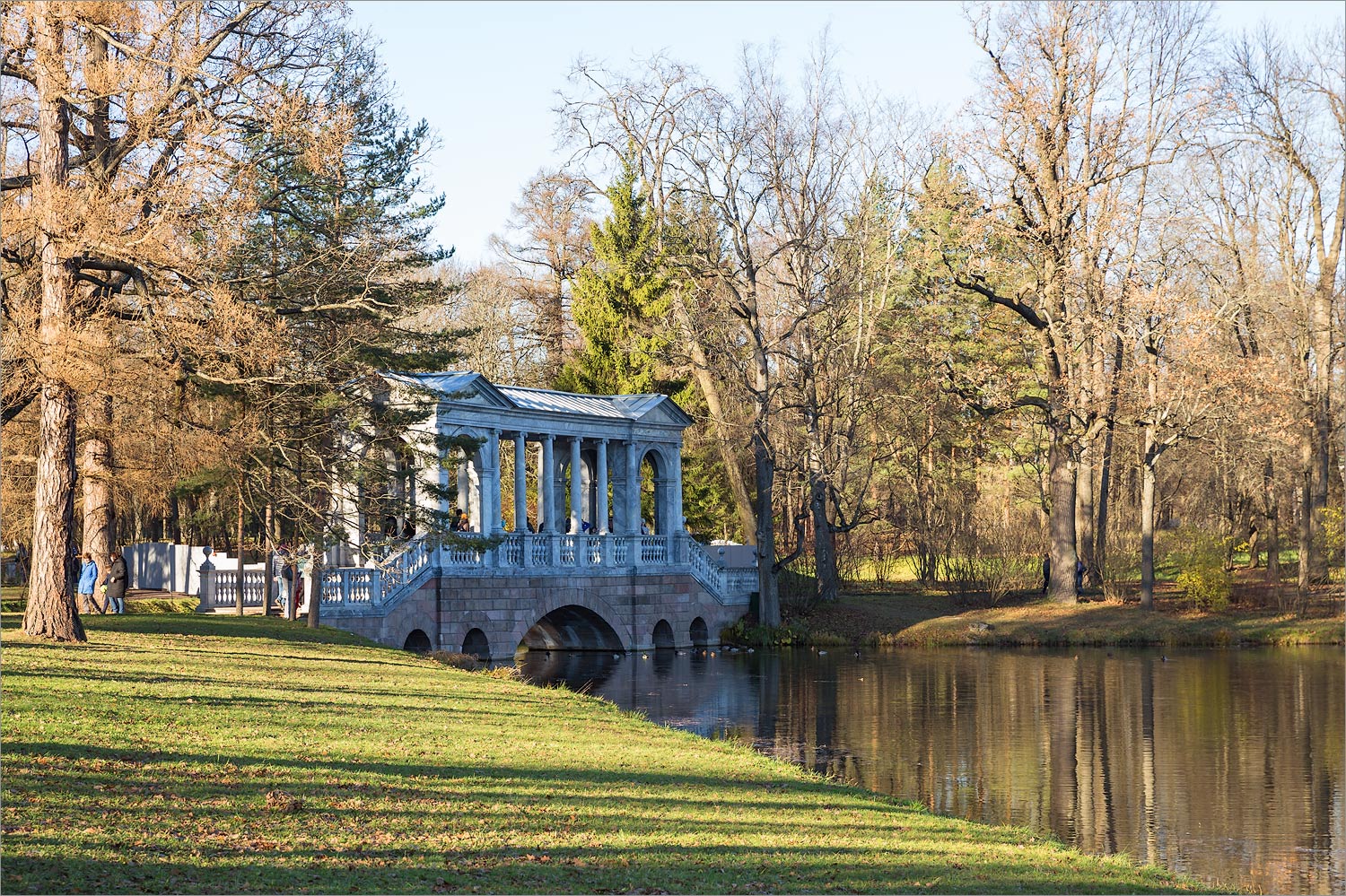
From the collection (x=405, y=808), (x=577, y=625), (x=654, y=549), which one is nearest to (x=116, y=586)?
(x=577, y=625)

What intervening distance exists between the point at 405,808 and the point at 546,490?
28593mm

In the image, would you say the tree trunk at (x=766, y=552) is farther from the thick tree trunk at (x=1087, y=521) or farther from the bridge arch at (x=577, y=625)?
the thick tree trunk at (x=1087, y=521)

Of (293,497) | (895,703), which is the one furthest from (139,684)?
(895,703)

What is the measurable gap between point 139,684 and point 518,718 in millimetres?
4627

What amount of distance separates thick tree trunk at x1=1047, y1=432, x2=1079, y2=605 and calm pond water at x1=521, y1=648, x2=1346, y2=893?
4.35m

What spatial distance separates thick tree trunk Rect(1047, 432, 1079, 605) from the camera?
134 ft

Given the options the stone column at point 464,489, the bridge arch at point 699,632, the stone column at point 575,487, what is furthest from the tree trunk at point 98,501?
the bridge arch at point 699,632

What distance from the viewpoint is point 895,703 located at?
2727cm

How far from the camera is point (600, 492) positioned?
4166cm

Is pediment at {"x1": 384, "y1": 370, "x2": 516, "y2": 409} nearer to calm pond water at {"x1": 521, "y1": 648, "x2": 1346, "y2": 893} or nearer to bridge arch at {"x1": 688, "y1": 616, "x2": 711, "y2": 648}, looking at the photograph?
calm pond water at {"x1": 521, "y1": 648, "x2": 1346, "y2": 893}

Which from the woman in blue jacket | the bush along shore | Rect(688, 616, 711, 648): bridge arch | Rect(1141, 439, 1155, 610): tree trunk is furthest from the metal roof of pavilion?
Rect(1141, 439, 1155, 610): tree trunk

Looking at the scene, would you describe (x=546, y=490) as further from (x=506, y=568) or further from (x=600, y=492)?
(x=506, y=568)

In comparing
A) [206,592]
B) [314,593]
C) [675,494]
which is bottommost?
[206,592]

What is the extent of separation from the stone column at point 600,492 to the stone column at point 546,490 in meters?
1.95
